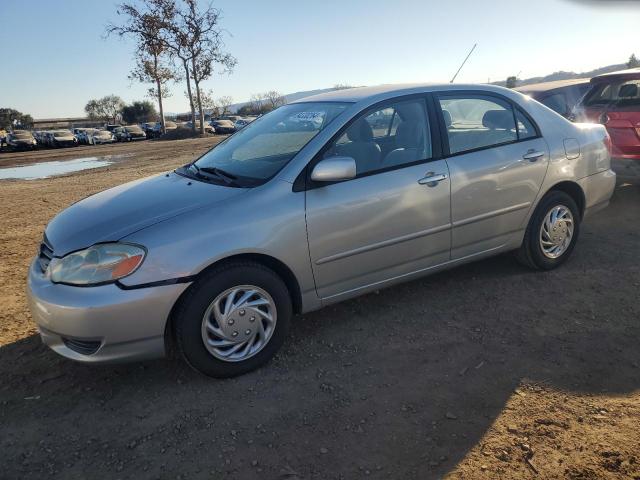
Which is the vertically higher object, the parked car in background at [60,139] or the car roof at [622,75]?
the parked car in background at [60,139]

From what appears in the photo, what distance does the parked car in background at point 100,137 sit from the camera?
128ft

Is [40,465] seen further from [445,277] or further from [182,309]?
[445,277]

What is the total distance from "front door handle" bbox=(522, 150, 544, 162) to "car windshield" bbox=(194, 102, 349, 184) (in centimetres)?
157

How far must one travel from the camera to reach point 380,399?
2801 mm

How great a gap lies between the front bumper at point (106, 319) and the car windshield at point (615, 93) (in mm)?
6136

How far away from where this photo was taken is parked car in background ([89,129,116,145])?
38925mm

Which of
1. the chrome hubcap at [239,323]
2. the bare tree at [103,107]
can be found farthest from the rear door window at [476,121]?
the bare tree at [103,107]

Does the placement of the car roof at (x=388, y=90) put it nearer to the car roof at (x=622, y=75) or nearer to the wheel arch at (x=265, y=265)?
the wheel arch at (x=265, y=265)

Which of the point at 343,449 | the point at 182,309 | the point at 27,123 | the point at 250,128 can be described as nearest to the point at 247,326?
the point at 182,309

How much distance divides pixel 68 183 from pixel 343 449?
11.7m

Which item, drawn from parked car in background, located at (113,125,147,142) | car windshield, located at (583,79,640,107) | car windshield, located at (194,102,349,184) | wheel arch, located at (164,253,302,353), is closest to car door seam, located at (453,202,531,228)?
car windshield, located at (194,102,349,184)

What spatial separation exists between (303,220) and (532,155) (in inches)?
84.7

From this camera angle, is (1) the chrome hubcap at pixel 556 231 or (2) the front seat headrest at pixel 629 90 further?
(2) the front seat headrest at pixel 629 90

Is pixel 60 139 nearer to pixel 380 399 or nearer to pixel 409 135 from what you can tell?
pixel 409 135
